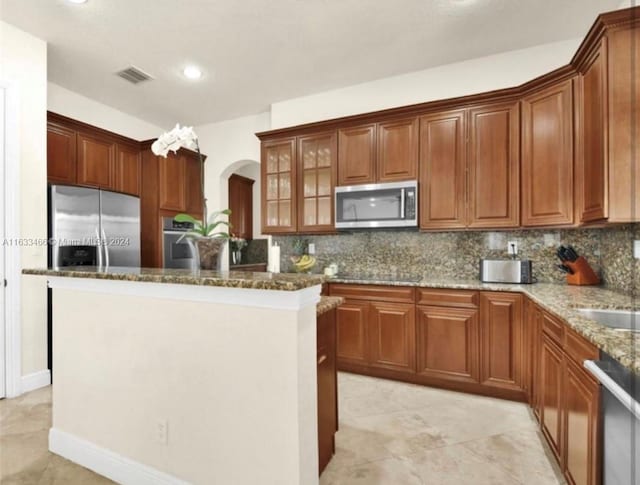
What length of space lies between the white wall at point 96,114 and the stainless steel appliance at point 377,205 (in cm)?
314

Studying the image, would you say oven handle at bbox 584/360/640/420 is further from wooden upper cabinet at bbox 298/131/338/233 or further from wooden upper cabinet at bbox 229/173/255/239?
wooden upper cabinet at bbox 229/173/255/239

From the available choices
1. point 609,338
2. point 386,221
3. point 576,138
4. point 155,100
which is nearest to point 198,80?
point 155,100

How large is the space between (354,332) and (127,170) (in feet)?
11.4

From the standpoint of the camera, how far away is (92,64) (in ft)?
10.4

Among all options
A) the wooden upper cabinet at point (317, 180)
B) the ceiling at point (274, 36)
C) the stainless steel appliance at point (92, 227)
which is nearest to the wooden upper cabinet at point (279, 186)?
the wooden upper cabinet at point (317, 180)

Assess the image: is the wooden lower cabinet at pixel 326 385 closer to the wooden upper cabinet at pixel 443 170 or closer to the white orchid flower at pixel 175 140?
the white orchid flower at pixel 175 140

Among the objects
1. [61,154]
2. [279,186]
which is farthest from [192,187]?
[279,186]

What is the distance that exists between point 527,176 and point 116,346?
310 cm

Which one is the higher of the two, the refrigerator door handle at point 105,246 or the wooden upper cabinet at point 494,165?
the wooden upper cabinet at point 494,165

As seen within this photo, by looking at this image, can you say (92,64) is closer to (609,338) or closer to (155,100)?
(155,100)

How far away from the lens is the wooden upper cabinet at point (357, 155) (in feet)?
10.7

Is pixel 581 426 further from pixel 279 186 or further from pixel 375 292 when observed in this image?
pixel 279 186

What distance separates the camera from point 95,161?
3727mm

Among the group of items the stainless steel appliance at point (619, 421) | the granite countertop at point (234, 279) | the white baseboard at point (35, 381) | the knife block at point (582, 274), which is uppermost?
the granite countertop at point (234, 279)
